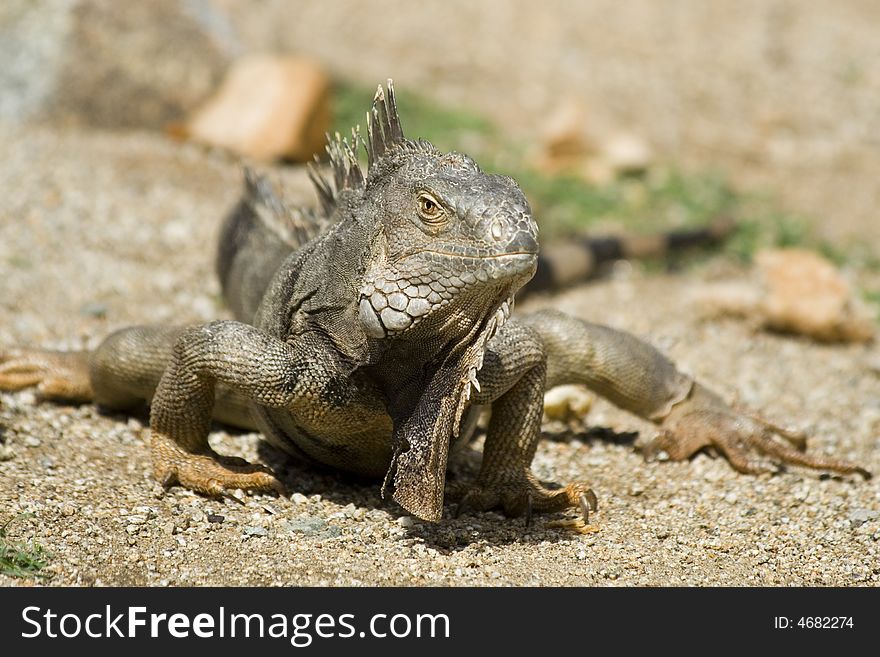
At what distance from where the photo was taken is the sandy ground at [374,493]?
13.2ft

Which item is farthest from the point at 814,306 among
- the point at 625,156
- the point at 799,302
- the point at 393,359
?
the point at 393,359

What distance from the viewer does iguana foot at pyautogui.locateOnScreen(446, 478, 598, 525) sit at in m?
4.56

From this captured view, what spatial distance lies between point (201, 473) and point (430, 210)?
1555mm

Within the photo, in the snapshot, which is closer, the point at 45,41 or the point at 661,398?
the point at 661,398

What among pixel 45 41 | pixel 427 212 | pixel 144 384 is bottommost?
pixel 144 384

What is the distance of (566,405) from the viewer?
6016 millimetres

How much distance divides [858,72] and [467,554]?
10.6m

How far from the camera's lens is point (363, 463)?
15.4 feet

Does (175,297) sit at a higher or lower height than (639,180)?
lower

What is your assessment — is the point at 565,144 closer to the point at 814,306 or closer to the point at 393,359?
the point at 814,306

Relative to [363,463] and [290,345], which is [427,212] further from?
[363,463]

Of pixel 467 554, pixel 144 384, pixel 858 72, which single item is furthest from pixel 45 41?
pixel 858 72

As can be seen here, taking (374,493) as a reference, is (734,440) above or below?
above

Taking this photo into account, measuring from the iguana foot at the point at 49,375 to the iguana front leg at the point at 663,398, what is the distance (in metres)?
2.20
